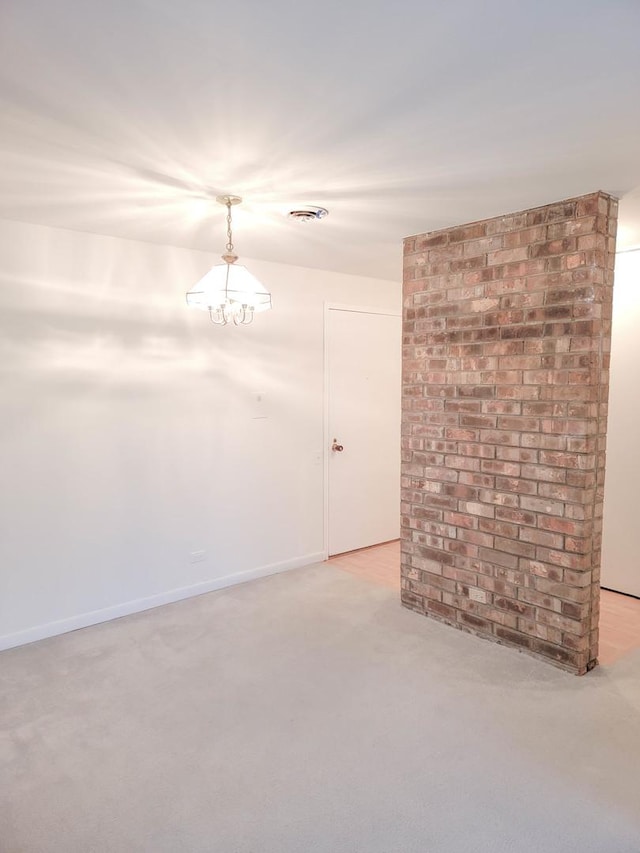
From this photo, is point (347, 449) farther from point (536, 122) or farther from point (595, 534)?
point (536, 122)

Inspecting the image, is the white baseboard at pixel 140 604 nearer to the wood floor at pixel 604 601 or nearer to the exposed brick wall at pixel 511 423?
the wood floor at pixel 604 601

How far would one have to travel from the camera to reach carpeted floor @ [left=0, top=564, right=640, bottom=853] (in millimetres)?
1791

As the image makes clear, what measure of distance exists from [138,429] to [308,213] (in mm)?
1654

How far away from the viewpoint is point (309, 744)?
2.21 metres

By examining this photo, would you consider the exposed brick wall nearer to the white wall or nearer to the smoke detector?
the smoke detector

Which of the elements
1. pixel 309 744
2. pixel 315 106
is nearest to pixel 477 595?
pixel 309 744

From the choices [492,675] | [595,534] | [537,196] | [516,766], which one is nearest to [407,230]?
[537,196]

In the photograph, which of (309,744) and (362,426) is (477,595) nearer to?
(309,744)

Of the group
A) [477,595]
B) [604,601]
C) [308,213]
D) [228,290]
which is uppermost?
[308,213]

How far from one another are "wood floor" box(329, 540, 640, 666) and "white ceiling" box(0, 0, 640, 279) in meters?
2.29

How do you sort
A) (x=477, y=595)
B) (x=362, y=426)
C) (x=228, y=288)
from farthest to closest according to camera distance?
(x=362, y=426)
(x=477, y=595)
(x=228, y=288)

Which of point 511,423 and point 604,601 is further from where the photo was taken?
point 604,601

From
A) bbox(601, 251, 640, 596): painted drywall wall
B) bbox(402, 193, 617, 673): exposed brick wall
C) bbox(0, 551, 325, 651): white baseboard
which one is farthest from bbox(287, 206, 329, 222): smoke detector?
bbox(0, 551, 325, 651): white baseboard

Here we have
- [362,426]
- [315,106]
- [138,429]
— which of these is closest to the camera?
[315,106]
